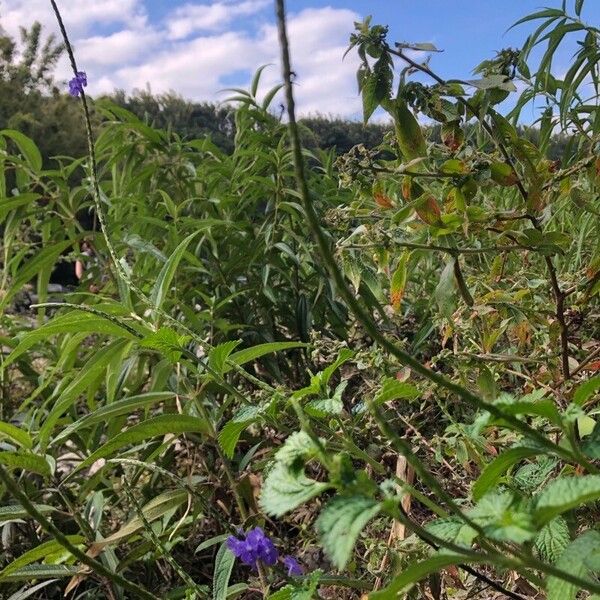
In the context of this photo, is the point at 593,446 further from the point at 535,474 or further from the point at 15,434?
the point at 15,434

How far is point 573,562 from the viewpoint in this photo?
38 cm

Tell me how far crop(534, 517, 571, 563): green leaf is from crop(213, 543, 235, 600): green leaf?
327 mm

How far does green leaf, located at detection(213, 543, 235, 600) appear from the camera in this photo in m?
0.71

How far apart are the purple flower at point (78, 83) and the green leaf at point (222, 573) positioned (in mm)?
564

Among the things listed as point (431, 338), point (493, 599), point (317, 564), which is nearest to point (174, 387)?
point (317, 564)

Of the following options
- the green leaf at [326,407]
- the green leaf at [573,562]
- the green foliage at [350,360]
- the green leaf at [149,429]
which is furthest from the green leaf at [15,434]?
the green leaf at [573,562]

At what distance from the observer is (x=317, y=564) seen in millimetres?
1100

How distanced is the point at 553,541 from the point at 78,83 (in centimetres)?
76

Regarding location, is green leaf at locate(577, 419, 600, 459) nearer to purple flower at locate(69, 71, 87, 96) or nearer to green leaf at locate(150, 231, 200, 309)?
green leaf at locate(150, 231, 200, 309)

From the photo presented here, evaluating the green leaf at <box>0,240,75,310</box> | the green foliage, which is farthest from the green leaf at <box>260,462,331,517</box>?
the green leaf at <box>0,240,75,310</box>

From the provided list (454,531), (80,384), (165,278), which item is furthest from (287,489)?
(80,384)

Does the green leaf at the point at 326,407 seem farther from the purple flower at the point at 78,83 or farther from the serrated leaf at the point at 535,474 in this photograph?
the purple flower at the point at 78,83

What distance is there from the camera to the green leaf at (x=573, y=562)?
0.38 meters

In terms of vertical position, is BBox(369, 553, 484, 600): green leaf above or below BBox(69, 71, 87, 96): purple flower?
below
